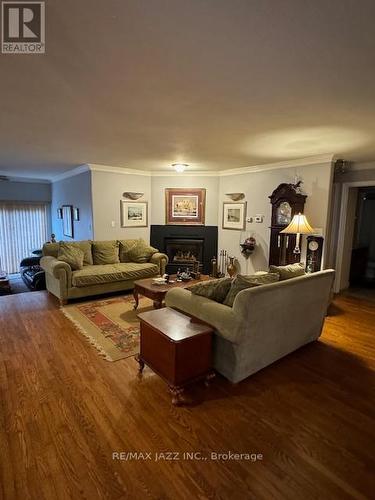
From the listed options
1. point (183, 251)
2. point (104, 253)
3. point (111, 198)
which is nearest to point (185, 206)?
point (183, 251)

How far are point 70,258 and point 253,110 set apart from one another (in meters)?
3.58

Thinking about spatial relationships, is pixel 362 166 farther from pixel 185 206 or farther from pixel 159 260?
pixel 159 260

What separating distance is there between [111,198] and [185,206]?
1.67 m

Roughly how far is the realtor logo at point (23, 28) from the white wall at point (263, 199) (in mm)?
4142

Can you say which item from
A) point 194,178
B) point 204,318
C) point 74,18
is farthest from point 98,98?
point 194,178

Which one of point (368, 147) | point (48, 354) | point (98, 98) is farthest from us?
point (368, 147)

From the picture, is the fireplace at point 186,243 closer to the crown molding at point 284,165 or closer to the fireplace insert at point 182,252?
the fireplace insert at point 182,252

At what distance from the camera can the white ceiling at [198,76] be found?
1306mm

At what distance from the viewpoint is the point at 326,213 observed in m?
4.39

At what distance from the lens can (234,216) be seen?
5953 mm

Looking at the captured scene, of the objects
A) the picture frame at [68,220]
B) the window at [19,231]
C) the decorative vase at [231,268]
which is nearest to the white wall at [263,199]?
the decorative vase at [231,268]

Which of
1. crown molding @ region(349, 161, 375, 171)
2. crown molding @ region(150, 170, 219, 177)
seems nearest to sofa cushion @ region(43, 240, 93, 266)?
crown molding @ region(150, 170, 219, 177)

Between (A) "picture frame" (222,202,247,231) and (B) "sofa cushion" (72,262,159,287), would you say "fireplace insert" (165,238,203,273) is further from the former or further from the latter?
(B) "sofa cushion" (72,262,159,287)

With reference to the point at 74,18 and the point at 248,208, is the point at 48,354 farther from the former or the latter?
the point at 248,208
